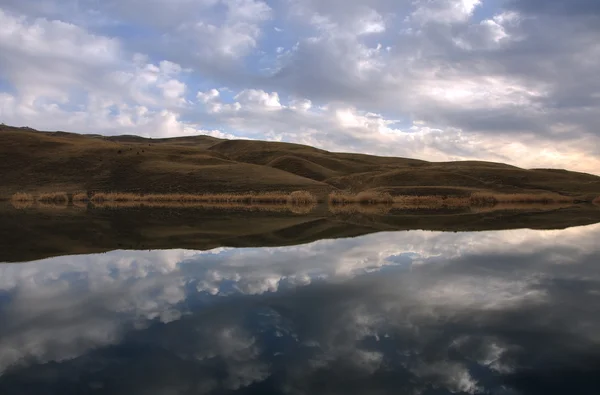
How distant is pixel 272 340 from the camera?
284 inches

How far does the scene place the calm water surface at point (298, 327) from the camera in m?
5.85

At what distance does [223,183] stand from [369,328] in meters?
62.7

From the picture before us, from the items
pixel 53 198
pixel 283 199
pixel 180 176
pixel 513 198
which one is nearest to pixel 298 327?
pixel 283 199

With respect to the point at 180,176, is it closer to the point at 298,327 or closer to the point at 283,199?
the point at 283,199

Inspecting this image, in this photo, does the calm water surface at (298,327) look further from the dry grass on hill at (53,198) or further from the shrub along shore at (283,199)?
the dry grass on hill at (53,198)

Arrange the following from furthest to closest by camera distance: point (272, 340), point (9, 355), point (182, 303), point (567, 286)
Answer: point (567, 286), point (182, 303), point (272, 340), point (9, 355)

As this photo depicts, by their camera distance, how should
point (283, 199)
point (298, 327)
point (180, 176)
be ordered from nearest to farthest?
point (298, 327) < point (283, 199) < point (180, 176)

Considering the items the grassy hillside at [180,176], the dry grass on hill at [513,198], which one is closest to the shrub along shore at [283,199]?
the dry grass on hill at [513,198]

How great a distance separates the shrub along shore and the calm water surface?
3933 cm

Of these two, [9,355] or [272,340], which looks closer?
[9,355]

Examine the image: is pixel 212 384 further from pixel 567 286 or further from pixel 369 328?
pixel 567 286

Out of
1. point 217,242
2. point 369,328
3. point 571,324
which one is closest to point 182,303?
point 369,328

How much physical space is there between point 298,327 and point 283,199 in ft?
163

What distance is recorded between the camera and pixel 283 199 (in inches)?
2261
